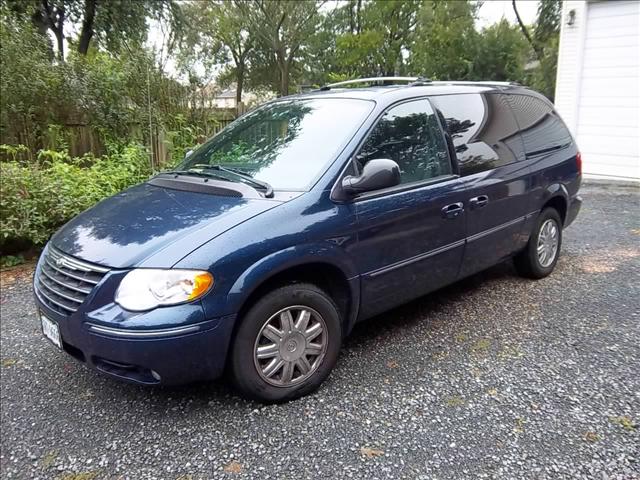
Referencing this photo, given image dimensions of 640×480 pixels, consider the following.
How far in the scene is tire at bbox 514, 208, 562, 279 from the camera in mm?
4484

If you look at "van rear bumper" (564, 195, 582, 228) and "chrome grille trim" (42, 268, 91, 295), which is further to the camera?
"van rear bumper" (564, 195, 582, 228)

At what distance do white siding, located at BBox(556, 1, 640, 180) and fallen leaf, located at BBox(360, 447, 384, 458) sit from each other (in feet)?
29.3

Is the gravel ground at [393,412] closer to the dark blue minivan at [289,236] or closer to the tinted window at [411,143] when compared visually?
the dark blue minivan at [289,236]

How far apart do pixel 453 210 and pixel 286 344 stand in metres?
1.54

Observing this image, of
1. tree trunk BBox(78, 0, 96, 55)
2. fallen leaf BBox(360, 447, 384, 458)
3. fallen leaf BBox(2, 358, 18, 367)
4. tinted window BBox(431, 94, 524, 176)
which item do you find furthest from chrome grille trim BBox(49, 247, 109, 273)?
tree trunk BBox(78, 0, 96, 55)

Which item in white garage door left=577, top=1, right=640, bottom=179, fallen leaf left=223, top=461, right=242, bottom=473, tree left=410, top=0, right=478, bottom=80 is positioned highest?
tree left=410, top=0, right=478, bottom=80

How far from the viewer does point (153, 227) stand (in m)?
2.73

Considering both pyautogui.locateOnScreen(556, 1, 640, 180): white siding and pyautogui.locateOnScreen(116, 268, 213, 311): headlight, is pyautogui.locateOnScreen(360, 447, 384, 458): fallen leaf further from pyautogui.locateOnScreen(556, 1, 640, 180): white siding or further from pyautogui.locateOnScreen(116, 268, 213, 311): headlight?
pyautogui.locateOnScreen(556, 1, 640, 180): white siding

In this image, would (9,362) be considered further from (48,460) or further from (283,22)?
(283,22)

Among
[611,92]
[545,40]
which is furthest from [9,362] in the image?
[545,40]

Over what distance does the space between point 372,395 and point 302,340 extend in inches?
20.6

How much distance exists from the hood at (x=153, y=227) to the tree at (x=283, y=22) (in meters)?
21.0

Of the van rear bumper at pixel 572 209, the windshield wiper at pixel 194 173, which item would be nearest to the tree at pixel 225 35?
the van rear bumper at pixel 572 209

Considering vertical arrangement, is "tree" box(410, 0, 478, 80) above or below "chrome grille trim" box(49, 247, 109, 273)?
above
